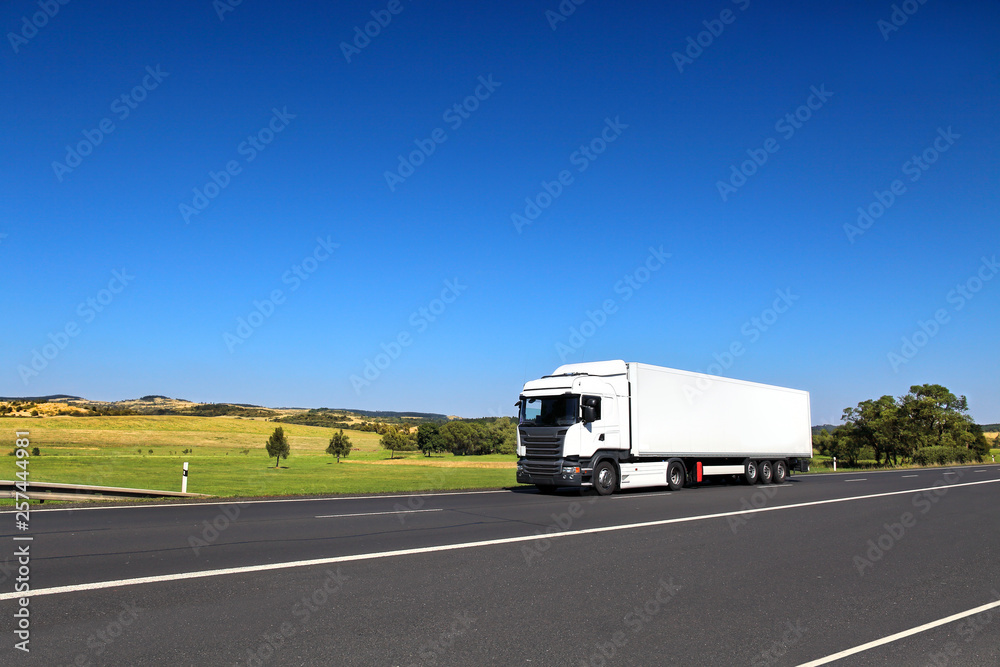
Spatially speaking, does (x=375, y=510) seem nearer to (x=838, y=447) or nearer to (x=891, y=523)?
(x=891, y=523)

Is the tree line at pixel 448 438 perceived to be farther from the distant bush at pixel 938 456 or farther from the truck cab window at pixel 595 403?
the truck cab window at pixel 595 403

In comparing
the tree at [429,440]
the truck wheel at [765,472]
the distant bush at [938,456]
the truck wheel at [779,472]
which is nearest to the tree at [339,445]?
the tree at [429,440]

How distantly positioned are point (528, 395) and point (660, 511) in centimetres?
649

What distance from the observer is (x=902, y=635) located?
5.70 m

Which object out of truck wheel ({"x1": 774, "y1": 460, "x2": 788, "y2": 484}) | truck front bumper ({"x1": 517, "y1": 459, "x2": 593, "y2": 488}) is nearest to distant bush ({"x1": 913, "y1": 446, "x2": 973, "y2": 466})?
truck wheel ({"x1": 774, "y1": 460, "x2": 788, "y2": 484})

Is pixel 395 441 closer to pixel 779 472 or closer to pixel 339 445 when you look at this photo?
pixel 339 445

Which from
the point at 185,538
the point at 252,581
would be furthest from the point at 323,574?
the point at 185,538

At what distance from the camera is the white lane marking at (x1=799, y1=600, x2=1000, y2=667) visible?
506 centimetres

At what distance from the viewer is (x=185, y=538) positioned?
9.64 metres

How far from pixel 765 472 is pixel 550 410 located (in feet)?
39.4

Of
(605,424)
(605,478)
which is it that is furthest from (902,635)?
(605,478)

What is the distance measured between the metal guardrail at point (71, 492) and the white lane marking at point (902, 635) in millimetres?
14627

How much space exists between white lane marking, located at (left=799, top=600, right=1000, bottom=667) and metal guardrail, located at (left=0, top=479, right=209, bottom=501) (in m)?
14.6

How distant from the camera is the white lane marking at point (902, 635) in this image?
16.6 feet
